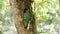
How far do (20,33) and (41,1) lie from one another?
1.23 m

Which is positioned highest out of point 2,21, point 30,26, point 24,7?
point 24,7

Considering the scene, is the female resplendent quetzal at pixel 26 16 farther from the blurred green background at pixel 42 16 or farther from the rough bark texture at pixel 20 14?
the blurred green background at pixel 42 16

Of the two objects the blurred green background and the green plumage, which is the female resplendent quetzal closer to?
the green plumage

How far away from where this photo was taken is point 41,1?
2.27 meters

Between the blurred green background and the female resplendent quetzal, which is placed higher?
the female resplendent quetzal

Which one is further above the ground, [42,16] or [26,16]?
[26,16]

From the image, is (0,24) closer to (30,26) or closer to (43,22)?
(43,22)

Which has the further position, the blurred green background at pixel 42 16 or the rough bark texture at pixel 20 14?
the blurred green background at pixel 42 16

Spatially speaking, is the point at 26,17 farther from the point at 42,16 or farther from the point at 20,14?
the point at 42,16

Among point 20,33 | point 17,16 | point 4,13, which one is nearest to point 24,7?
point 17,16

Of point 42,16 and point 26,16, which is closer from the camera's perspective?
point 26,16

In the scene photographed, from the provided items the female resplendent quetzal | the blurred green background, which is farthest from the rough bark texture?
the blurred green background

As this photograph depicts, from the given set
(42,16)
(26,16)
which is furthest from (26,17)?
(42,16)

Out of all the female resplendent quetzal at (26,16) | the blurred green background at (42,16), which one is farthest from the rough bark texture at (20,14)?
the blurred green background at (42,16)
